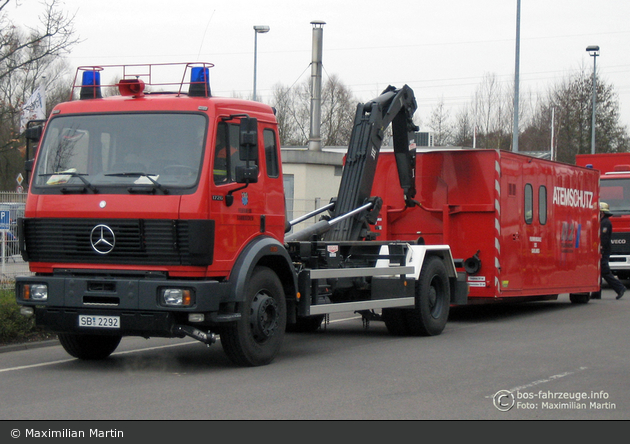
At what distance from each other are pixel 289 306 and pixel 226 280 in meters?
1.35

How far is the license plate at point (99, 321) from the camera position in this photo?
8625mm

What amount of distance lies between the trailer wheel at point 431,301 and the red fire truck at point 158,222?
2.82m

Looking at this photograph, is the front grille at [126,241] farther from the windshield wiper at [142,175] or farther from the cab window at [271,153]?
the cab window at [271,153]

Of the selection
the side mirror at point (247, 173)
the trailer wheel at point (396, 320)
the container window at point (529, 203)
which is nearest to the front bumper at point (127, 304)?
the side mirror at point (247, 173)

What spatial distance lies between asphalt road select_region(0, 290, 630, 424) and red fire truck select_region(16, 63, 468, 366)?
527mm

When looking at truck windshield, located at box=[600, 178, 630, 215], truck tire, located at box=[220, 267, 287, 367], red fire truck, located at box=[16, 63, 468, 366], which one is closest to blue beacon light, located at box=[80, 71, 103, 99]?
red fire truck, located at box=[16, 63, 468, 366]

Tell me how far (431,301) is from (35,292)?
6.06m

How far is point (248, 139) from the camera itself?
8750 mm

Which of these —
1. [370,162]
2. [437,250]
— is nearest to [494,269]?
[437,250]

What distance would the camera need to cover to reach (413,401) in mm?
7465

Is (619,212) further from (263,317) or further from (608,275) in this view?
(263,317)

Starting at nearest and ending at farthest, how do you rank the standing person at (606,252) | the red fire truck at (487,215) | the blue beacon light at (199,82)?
the blue beacon light at (199,82), the red fire truck at (487,215), the standing person at (606,252)

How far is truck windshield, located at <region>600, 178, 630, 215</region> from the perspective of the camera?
22.5 metres
